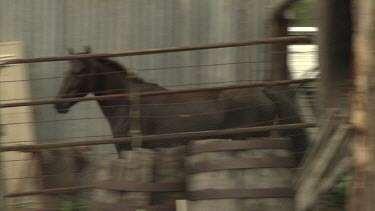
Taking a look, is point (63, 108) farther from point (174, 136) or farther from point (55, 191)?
point (174, 136)

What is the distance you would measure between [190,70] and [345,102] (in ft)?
10.00

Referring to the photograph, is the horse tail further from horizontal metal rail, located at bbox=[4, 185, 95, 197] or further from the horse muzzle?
the horse muzzle

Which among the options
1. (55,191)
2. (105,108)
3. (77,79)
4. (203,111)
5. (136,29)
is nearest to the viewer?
(55,191)

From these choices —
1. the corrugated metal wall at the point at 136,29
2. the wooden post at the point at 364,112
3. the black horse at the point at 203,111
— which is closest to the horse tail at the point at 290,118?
the black horse at the point at 203,111

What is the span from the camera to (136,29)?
7711 millimetres

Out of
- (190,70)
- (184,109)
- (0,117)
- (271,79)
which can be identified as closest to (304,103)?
(271,79)

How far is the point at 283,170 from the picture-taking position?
5105mm

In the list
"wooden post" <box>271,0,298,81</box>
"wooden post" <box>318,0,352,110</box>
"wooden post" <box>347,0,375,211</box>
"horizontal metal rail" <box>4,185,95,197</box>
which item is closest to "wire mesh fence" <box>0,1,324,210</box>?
"horizontal metal rail" <box>4,185,95,197</box>

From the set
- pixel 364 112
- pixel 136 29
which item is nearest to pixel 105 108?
pixel 136 29

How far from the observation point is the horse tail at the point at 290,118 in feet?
20.4

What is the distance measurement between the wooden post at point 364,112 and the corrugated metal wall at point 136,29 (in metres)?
3.90

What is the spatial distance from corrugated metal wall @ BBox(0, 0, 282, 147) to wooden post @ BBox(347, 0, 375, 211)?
12.8 feet

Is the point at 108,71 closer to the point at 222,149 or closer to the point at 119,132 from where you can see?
the point at 119,132

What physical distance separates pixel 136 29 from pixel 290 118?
224cm
